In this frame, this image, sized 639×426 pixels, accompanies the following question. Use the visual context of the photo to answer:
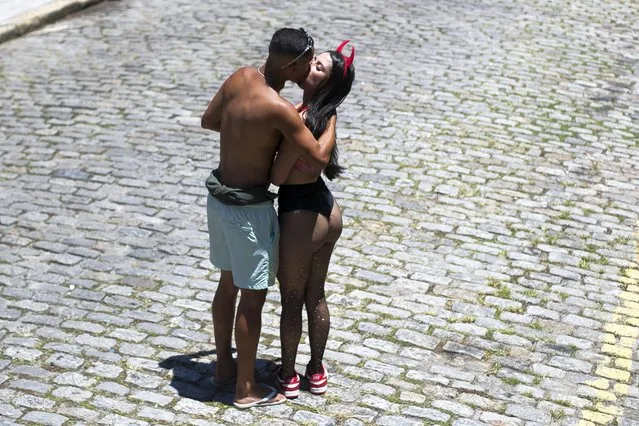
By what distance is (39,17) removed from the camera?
1395 centimetres

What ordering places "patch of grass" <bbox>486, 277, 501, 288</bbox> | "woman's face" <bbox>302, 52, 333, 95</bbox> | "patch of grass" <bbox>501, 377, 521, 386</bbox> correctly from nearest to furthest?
"woman's face" <bbox>302, 52, 333, 95</bbox> → "patch of grass" <bbox>501, 377, 521, 386</bbox> → "patch of grass" <bbox>486, 277, 501, 288</bbox>

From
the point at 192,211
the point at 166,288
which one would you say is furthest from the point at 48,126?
the point at 166,288

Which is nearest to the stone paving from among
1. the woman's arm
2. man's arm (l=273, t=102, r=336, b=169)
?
the woman's arm

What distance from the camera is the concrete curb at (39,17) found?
13.4 meters

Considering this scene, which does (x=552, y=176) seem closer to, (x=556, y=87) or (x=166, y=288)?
(x=556, y=87)

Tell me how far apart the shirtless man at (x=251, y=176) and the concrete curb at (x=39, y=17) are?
8114 mm

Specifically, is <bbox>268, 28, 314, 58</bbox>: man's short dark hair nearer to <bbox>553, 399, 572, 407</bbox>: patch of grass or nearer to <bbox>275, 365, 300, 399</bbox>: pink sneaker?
<bbox>275, 365, 300, 399</bbox>: pink sneaker

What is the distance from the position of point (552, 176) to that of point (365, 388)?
4.04 m

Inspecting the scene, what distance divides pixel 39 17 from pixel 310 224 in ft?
29.7

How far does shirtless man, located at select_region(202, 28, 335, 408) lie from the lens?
5.70 metres

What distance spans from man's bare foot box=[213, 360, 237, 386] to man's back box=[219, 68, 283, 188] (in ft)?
3.75

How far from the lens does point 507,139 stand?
10.6 m

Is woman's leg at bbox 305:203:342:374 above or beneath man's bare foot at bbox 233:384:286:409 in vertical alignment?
above

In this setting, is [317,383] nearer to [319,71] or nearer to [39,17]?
[319,71]
